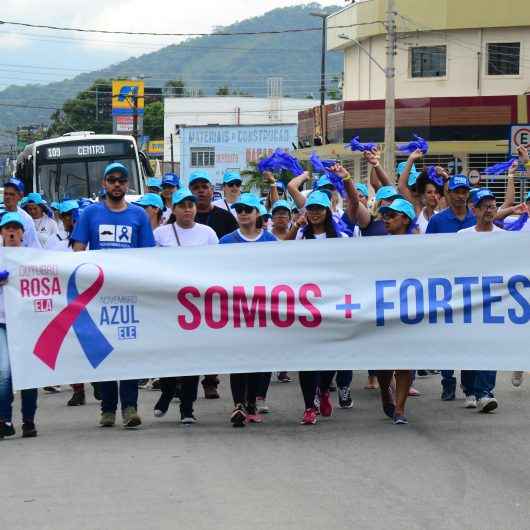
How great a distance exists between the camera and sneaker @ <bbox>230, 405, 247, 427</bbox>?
30.6 feet

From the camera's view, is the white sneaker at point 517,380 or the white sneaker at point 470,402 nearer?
the white sneaker at point 470,402

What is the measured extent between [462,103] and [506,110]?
62.3 inches

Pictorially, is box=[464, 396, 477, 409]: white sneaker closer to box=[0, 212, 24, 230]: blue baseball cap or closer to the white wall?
box=[0, 212, 24, 230]: blue baseball cap

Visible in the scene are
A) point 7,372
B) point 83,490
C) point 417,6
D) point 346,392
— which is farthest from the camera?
point 417,6

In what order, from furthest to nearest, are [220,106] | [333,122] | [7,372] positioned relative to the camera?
[220,106]
[333,122]
[7,372]

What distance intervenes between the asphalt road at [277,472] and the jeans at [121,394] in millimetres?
205

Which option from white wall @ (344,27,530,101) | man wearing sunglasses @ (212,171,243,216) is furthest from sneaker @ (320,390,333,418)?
white wall @ (344,27,530,101)

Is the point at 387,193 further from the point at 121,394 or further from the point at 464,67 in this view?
the point at 464,67

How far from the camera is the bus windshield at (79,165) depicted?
25203 millimetres

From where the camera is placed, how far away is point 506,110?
4444 cm

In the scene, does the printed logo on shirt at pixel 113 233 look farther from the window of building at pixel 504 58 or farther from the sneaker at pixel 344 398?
the window of building at pixel 504 58

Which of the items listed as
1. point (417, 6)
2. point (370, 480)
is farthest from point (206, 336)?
point (417, 6)

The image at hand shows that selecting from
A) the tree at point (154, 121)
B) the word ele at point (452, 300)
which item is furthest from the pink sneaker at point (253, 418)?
the tree at point (154, 121)

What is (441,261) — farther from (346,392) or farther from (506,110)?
(506,110)
